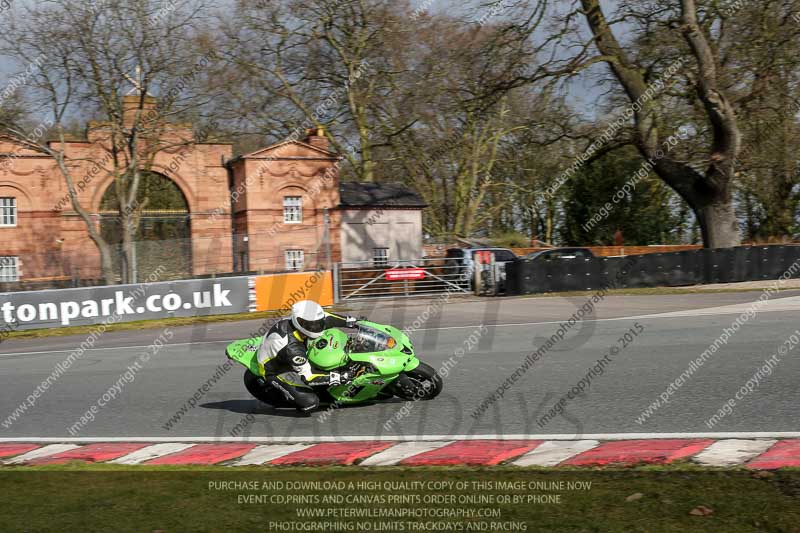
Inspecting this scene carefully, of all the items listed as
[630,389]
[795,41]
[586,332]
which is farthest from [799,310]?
[795,41]

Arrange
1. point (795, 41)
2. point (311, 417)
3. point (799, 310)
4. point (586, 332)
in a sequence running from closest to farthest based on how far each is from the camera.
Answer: point (311, 417)
point (586, 332)
point (799, 310)
point (795, 41)

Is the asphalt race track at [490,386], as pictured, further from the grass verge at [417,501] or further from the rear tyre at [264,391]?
the grass verge at [417,501]

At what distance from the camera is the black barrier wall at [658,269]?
2805 centimetres

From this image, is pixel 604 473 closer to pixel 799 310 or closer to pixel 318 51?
pixel 799 310

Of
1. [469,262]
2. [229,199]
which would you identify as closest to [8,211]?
[229,199]

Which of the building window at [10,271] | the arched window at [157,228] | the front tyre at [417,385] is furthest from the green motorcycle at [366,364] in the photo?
the building window at [10,271]

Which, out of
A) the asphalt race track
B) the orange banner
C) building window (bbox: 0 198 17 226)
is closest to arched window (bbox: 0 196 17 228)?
building window (bbox: 0 198 17 226)

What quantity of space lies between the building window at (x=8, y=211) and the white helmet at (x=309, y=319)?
120ft

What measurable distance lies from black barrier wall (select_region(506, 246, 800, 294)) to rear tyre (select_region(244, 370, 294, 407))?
19.3m

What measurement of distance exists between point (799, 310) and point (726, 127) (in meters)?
10.8

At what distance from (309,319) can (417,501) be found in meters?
3.94

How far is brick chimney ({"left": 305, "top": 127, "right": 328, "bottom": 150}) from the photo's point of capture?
146 feet

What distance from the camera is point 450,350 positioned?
48.7 feet

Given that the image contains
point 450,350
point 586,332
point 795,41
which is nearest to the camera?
point 450,350
